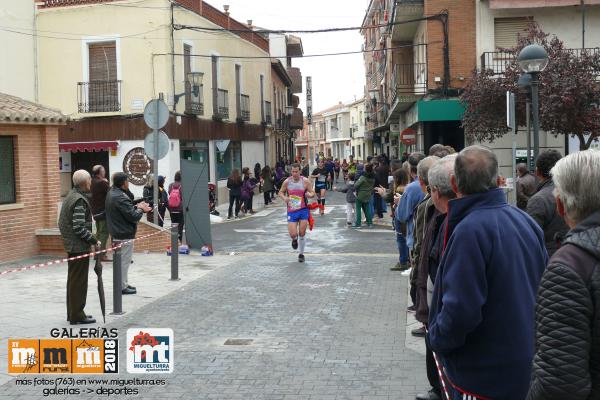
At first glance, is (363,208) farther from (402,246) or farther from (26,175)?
(26,175)

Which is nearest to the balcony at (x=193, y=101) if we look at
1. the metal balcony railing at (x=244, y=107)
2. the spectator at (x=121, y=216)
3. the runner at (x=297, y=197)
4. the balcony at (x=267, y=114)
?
the metal balcony railing at (x=244, y=107)

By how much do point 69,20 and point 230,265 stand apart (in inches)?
584

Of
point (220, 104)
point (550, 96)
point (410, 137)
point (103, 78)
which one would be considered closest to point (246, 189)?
point (103, 78)

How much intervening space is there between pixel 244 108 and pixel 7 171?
20521 mm

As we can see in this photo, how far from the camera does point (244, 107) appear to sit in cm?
3300

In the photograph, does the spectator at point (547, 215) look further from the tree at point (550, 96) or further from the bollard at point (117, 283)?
the tree at point (550, 96)

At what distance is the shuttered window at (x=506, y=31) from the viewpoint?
21469 mm

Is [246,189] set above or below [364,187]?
below

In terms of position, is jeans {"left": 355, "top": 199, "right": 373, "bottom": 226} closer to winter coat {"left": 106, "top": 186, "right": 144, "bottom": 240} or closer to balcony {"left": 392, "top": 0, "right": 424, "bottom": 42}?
balcony {"left": 392, "top": 0, "right": 424, "bottom": 42}

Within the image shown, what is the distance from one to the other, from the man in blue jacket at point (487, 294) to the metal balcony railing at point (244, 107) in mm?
29298

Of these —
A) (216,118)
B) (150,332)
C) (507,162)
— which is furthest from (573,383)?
(216,118)

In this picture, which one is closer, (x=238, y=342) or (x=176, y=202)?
(x=238, y=342)

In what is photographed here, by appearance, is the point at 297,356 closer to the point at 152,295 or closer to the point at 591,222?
the point at 152,295

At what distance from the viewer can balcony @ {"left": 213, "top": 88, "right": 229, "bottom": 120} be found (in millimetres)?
28422
